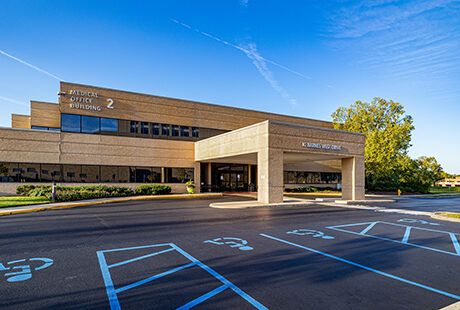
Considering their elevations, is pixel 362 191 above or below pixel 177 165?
below

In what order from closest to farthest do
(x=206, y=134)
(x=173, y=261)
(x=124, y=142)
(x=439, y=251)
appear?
(x=173, y=261)
(x=439, y=251)
(x=124, y=142)
(x=206, y=134)

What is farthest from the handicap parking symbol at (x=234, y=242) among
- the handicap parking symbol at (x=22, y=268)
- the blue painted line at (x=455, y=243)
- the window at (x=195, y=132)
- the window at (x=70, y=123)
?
the window at (x=195, y=132)

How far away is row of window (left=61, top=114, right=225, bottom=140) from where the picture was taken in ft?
86.2

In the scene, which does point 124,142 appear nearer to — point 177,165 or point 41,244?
point 177,165

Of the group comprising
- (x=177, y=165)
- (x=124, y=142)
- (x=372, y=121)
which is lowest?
(x=177, y=165)

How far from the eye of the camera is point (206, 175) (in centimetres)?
3334

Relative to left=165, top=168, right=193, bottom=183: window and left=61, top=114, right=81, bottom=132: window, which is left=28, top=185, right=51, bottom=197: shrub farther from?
left=165, top=168, right=193, bottom=183: window

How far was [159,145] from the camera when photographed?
29562 millimetres

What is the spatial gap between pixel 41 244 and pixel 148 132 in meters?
22.5

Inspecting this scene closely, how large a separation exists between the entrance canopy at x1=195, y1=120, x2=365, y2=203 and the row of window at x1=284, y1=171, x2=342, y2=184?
48.0 ft

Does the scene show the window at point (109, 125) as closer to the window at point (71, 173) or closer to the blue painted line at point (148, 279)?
the window at point (71, 173)

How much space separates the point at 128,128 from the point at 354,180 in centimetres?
2160

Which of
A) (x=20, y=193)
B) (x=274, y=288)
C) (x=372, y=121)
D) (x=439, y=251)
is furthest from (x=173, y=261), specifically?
(x=372, y=121)

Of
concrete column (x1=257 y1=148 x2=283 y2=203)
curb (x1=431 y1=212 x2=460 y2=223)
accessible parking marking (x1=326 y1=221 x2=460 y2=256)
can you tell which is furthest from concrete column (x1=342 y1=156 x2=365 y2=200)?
accessible parking marking (x1=326 y1=221 x2=460 y2=256)
